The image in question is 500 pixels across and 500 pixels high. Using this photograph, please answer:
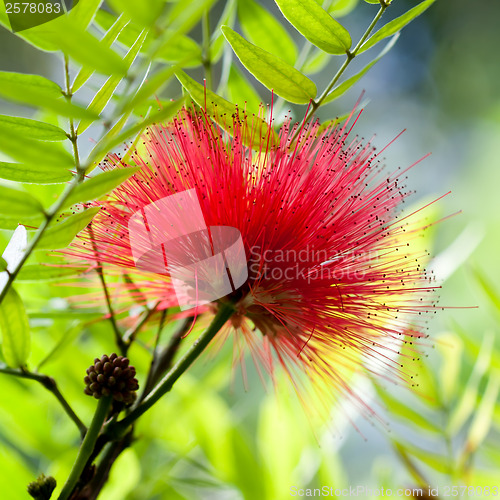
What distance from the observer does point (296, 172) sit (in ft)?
1.41

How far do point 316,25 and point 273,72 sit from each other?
57 millimetres

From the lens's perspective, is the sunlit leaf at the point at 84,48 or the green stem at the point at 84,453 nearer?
the sunlit leaf at the point at 84,48

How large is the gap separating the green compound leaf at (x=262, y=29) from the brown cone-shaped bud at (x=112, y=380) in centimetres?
40

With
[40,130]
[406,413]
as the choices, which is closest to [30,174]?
[40,130]

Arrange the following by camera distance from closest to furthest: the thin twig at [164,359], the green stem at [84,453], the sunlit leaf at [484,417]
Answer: the green stem at [84,453]
the thin twig at [164,359]
the sunlit leaf at [484,417]

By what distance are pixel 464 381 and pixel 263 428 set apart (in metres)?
0.32

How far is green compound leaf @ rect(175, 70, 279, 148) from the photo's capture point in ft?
1.32

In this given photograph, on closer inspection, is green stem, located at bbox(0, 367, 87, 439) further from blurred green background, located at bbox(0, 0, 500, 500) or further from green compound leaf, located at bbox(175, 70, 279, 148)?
green compound leaf, located at bbox(175, 70, 279, 148)

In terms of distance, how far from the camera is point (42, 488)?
0.39m

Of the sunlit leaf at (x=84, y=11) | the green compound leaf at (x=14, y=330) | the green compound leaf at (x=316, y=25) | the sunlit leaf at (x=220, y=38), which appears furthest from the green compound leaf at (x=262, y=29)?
the green compound leaf at (x=14, y=330)

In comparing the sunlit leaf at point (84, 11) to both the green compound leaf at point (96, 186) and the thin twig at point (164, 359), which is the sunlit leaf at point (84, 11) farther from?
the thin twig at point (164, 359)

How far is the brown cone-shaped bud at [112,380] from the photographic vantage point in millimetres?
400

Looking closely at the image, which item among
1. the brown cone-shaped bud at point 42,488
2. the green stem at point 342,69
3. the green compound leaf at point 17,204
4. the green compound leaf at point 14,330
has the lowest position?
the brown cone-shaped bud at point 42,488

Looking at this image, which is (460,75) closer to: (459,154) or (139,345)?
(459,154)
